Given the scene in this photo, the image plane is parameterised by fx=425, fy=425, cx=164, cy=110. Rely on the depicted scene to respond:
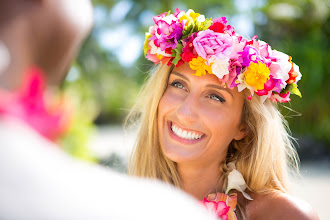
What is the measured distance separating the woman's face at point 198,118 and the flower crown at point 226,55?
121 mm

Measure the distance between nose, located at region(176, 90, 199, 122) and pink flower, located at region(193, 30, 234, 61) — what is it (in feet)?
1.01

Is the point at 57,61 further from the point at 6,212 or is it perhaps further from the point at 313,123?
the point at 313,123

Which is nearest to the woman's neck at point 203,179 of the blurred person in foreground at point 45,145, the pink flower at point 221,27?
the pink flower at point 221,27

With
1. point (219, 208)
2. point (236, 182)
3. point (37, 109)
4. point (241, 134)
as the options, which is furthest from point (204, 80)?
point (37, 109)

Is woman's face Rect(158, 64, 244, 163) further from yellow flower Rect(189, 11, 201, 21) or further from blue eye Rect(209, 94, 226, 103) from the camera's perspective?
yellow flower Rect(189, 11, 201, 21)

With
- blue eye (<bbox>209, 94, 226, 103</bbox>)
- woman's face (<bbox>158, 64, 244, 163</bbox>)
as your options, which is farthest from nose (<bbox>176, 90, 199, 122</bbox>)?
blue eye (<bbox>209, 94, 226, 103</bbox>)

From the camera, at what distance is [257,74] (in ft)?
8.73

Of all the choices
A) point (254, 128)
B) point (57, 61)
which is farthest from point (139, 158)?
point (57, 61)

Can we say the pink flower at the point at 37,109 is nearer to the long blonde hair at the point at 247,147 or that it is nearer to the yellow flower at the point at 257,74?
the yellow flower at the point at 257,74

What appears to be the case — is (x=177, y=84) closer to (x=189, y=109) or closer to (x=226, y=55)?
(x=189, y=109)

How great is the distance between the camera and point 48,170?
0.67 meters

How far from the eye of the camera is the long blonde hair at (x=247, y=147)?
9.58 feet

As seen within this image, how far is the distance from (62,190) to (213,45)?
213 centimetres

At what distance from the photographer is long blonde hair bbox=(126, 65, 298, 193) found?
2920 millimetres
